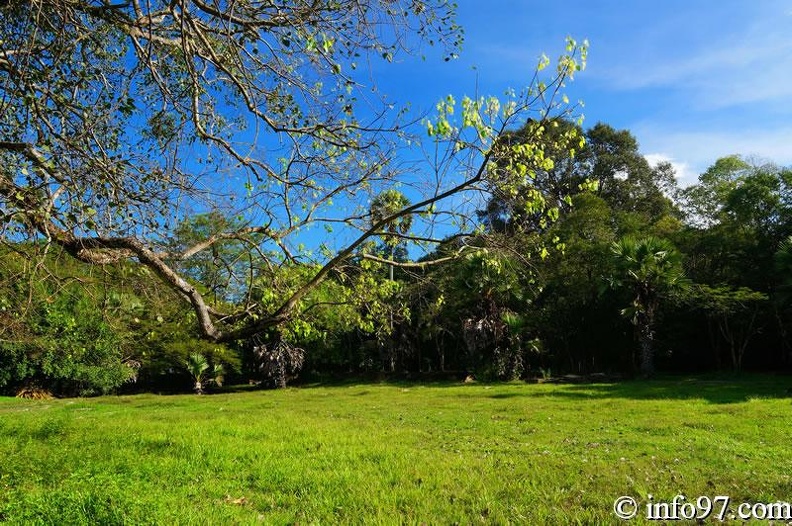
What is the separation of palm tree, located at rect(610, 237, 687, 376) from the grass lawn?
11.9m

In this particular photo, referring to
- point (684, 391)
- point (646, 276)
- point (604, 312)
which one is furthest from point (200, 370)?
point (684, 391)

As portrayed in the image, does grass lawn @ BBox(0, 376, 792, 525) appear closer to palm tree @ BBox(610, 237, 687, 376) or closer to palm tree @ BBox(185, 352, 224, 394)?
palm tree @ BBox(610, 237, 687, 376)

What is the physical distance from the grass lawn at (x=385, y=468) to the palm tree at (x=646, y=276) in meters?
11.9

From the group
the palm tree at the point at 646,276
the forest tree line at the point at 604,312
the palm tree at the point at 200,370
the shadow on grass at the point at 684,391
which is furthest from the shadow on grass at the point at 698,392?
the palm tree at the point at 200,370

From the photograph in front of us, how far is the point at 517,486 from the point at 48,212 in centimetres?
495

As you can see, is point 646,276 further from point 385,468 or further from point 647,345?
point 385,468

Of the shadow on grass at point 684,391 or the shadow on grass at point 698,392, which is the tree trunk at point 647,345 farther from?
the shadow on grass at point 698,392

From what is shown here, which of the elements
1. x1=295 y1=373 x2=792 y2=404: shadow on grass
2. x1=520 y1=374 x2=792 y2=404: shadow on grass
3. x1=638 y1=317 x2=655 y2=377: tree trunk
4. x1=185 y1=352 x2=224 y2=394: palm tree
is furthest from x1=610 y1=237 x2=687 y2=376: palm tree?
x1=185 y1=352 x2=224 y2=394: palm tree

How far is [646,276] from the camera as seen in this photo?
24.2 meters

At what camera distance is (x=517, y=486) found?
5691mm

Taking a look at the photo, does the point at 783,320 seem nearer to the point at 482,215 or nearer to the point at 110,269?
the point at 482,215

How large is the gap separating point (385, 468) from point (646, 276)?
2077cm

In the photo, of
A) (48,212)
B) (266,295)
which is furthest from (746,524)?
(48,212)

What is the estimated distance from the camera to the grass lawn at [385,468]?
4879 millimetres
